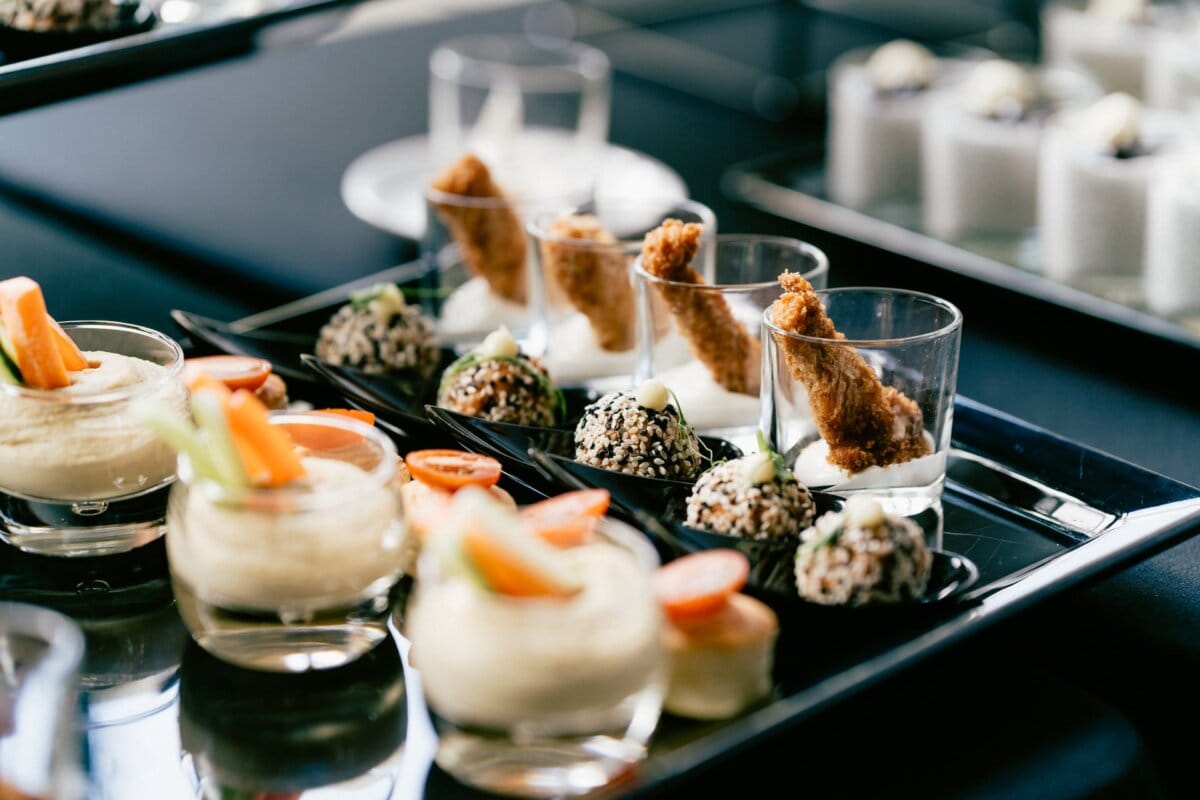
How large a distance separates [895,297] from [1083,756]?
508 mm

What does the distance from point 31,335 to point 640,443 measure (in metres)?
0.57

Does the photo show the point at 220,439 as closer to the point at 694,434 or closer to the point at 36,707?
the point at 36,707

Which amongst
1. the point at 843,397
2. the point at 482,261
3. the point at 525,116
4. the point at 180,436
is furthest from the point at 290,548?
the point at 525,116

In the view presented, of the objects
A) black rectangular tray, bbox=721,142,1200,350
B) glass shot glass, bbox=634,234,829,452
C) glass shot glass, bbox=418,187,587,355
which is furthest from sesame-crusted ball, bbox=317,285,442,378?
black rectangular tray, bbox=721,142,1200,350

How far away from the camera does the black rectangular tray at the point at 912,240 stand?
2.02 meters

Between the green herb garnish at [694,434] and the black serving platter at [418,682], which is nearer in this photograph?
the black serving platter at [418,682]

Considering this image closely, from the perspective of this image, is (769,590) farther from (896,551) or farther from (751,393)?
(751,393)

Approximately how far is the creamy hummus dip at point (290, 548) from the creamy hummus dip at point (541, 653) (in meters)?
0.11

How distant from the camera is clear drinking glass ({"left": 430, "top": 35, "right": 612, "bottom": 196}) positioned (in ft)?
8.00

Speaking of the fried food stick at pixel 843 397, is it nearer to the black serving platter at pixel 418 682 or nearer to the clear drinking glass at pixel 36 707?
the black serving platter at pixel 418 682

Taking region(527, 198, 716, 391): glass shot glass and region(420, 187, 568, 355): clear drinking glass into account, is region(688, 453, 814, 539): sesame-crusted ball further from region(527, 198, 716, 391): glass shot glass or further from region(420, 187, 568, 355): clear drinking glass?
region(420, 187, 568, 355): clear drinking glass

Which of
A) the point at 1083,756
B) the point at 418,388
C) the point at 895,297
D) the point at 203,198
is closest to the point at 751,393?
the point at 895,297

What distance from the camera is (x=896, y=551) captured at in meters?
1.21

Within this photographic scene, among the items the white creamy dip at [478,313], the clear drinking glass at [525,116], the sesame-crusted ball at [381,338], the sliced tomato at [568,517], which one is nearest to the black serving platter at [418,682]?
the sliced tomato at [568,517]
